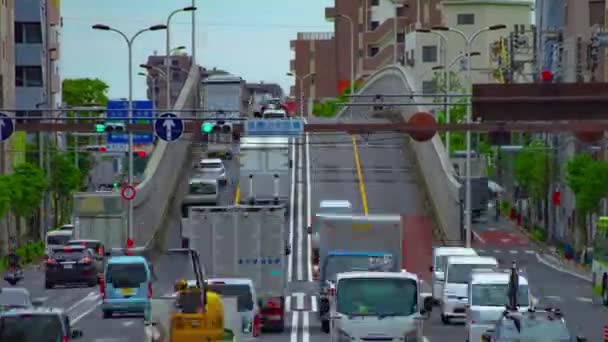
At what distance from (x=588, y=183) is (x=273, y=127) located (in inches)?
1215

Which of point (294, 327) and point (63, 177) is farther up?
point (63, 177)

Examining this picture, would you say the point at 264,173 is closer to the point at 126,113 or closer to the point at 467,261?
the point at 126,113

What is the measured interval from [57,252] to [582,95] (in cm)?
2653

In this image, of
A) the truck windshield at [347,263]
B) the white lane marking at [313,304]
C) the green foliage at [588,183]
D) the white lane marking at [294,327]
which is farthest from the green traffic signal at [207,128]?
the green foliage at [588,183]

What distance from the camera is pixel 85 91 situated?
165 metres

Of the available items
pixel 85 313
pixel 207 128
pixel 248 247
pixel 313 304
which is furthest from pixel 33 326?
pixel 207 128

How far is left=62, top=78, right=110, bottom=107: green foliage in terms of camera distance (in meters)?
163

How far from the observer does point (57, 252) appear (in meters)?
59.2

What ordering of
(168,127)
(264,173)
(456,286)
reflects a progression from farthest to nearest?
(264,173)
(168,127)
(456,286)

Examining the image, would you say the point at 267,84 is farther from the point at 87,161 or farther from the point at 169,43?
the point at 169,43

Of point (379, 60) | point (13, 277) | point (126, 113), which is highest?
point (379, 60)

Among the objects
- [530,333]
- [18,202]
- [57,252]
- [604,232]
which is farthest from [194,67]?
[530,333]

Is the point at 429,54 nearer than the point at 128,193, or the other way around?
the point at 128,193

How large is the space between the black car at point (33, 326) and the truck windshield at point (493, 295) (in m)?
12.2
